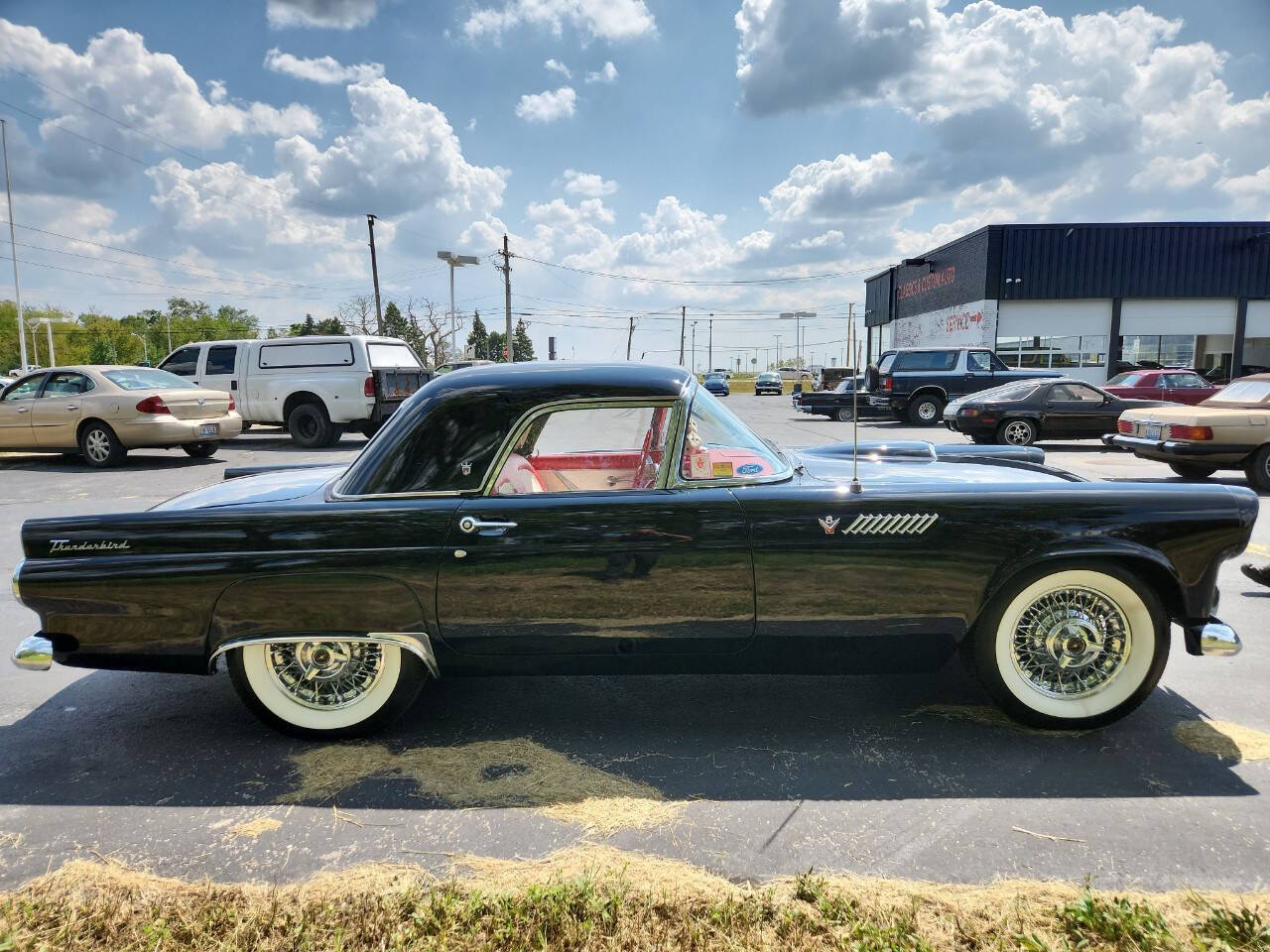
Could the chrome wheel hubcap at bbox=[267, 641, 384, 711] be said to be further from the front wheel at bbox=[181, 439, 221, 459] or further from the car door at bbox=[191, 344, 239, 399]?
the car door at bbox=[191, 344, 239, 399]

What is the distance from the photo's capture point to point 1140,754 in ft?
9.58

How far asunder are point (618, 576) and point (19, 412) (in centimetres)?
1254

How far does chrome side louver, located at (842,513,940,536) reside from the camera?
291cm

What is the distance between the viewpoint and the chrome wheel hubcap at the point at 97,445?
36.9 feet

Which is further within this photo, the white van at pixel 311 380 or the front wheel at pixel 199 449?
the white van at pixel 311 380

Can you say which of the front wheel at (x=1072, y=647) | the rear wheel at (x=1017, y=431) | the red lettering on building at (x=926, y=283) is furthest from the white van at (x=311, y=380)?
the red lettering on building at (x=926, y=283)

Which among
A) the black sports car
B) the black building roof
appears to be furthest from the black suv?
the black building roof

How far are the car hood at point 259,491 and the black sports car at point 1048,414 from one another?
13053 millimetres

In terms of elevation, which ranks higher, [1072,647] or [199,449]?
[199,449]

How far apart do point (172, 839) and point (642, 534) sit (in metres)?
1.85

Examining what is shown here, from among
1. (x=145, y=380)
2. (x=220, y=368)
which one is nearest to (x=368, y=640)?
(x=145, y=380)

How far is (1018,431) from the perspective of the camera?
1416 cm

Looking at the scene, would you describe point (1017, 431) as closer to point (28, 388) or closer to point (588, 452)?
point (588, 452)

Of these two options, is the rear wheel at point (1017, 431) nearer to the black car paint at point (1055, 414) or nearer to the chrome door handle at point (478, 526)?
the black car paint at point (1055, 414)
